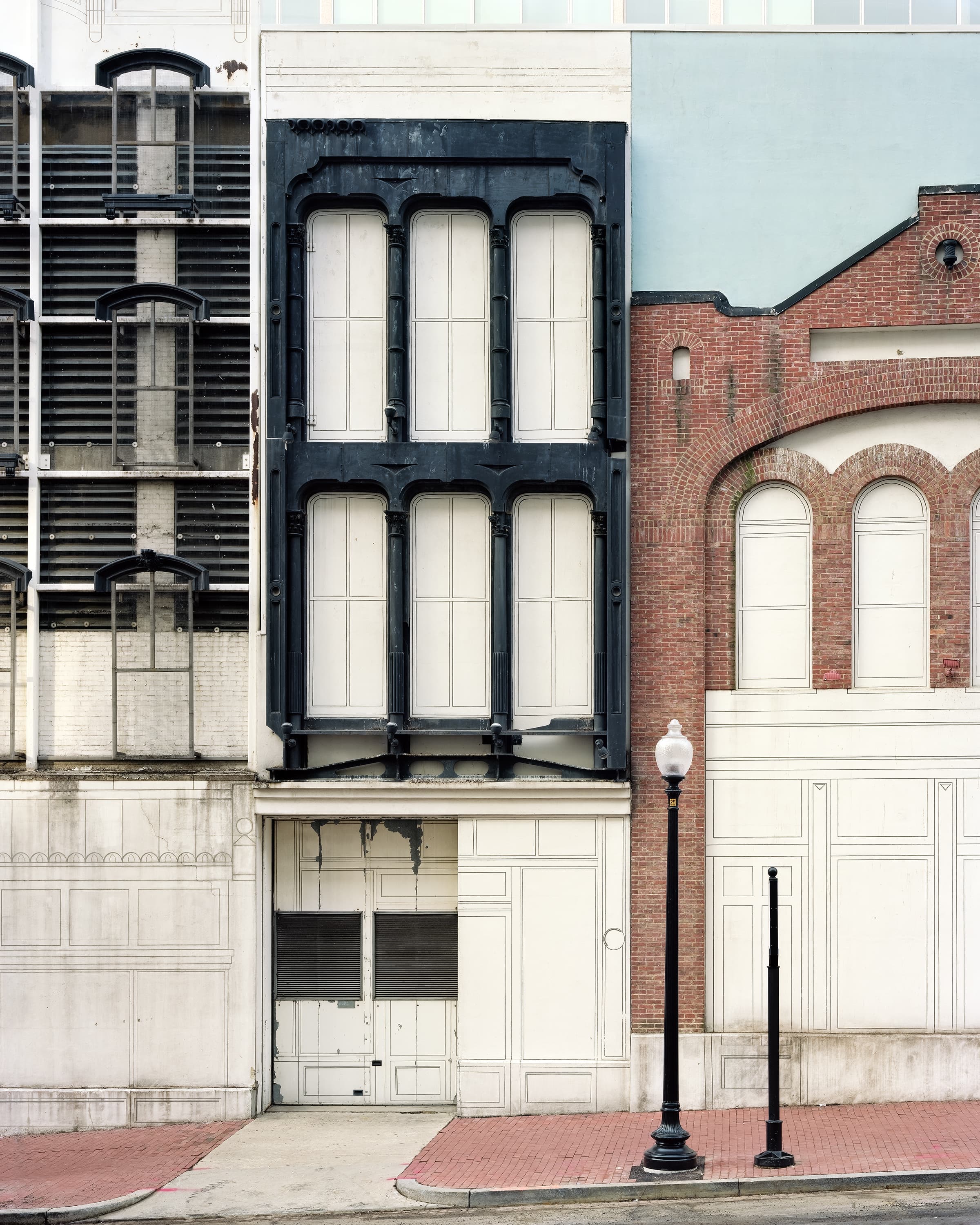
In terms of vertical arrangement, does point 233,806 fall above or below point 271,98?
below

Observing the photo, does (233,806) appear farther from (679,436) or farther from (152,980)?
(679,436)

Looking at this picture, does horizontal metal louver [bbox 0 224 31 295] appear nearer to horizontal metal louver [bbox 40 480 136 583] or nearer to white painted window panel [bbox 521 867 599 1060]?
horizontal metal louver [bbox 40 480 136 583]

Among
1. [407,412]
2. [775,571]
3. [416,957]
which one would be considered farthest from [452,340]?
[416,957]

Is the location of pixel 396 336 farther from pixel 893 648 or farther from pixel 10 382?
pixel 893 648

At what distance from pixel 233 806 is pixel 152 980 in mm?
2313

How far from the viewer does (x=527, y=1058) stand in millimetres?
16625

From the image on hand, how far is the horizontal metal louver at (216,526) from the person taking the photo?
17250 millimetres

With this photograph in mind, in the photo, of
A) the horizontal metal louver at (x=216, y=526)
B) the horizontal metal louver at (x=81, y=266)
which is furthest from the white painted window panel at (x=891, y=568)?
the horizontal metal louver at (x=81, y=266)

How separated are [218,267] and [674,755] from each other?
27.9ft

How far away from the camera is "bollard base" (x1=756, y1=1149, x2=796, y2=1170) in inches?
545

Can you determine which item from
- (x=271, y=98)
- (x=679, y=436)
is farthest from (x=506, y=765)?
(x=271, y=98)

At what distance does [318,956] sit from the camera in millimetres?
17297

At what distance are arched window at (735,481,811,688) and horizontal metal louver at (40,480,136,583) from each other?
25.0 feet

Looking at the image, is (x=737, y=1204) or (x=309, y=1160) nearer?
(x=737, y=1204)
